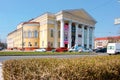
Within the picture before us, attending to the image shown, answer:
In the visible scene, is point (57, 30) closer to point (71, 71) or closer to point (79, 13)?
point (79, 13)

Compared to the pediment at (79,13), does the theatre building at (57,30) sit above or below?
below

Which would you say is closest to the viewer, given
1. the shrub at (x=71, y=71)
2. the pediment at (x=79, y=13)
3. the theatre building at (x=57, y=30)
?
the shrub at (x=71, y=71)

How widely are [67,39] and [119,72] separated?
230 ft

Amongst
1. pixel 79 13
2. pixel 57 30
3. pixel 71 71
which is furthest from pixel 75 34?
pixel 71 71

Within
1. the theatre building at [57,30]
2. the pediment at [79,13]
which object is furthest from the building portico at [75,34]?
the pediment at [79,13]

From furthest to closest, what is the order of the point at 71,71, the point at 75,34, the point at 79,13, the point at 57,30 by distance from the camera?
the point at 79,13 → the point at 75,34 → the point at 57,30 → the point at 71,71

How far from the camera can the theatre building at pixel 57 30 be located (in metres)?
74.9

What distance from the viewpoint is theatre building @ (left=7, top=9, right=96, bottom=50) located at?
2950 inches

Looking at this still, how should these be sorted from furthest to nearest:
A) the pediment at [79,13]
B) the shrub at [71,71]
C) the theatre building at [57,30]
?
the pediment at [79,13] → the theatre building at [57,30] → the shrub at [71,71]

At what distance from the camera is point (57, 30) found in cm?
7762

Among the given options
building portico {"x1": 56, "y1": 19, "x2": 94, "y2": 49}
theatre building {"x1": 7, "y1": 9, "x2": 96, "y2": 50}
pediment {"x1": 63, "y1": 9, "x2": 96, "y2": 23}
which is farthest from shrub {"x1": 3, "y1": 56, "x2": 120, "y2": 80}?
pediment {"x1": 63, "y1": 9, "x2": 96, "y2": 23}

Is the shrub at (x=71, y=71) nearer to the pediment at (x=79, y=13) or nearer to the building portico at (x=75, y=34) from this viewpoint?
the building portico at (x=75, y=34)

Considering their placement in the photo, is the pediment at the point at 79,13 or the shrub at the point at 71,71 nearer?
the shrub at the point at 71,71

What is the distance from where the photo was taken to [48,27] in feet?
245
